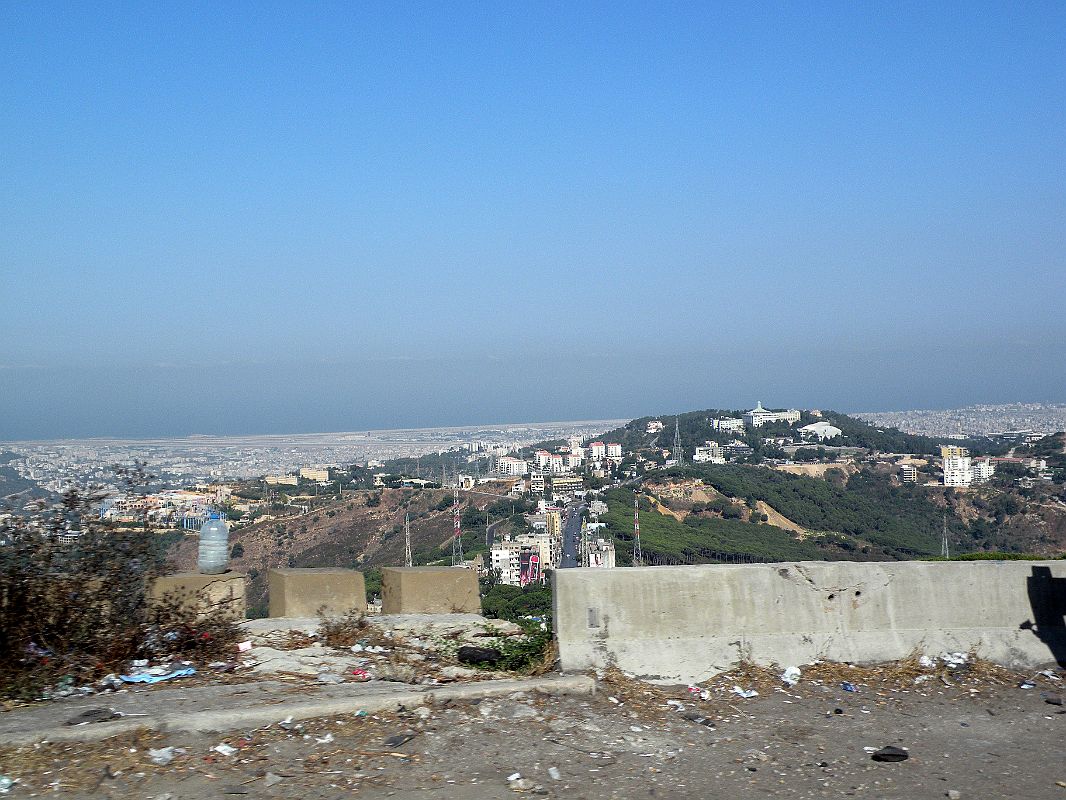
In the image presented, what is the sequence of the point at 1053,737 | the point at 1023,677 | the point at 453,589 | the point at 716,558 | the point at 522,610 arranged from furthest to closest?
the point at 716,558 < the point at 522,610 < the point at 453,589 < the point at 1023,677 < the point at 1053,737

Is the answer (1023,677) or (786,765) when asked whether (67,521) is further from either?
(1023,677)

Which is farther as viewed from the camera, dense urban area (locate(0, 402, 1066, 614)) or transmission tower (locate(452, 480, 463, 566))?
transmission tower (locate(452, 480, 463, 566))

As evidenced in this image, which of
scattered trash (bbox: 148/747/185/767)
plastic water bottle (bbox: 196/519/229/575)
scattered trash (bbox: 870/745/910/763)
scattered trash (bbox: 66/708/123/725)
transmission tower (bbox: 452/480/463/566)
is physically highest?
plastic water bottle (bbox: 196/519/229/575)

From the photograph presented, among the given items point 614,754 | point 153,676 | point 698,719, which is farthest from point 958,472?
point 153,676

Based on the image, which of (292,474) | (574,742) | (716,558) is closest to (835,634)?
(574,742)

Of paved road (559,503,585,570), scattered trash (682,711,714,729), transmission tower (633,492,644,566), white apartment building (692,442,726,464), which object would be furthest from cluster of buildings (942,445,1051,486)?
→ scattered trash (682,711,714,729)

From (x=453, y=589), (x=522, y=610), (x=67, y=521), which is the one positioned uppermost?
(x=67, y=521)

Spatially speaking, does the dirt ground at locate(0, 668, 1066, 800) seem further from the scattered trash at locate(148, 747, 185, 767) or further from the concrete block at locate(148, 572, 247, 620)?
the concrete block at locate(148, 572, 247, 620)

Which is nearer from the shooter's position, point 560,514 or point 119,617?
point 119,617
